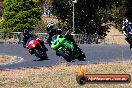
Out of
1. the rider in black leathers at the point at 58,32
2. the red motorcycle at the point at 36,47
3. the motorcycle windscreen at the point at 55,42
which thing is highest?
the rider in black leathers at the point at 58,32

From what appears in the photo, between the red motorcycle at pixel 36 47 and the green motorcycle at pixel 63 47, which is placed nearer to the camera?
the green motorcycle at pixel 63 47

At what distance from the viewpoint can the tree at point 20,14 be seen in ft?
173

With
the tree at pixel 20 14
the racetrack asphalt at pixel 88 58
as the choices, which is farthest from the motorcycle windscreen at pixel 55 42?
the tree at pixel 20 14

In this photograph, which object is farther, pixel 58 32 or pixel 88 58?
pixel 88 58

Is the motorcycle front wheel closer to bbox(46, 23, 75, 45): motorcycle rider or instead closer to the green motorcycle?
the green motorcycle

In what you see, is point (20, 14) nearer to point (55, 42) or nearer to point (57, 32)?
point (57, 32)

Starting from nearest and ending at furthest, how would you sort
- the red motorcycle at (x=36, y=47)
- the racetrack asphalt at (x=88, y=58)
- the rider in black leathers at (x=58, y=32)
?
the racetrack asphalt at (x=88, y=58), the rider in black leathers at (x=58, y=32), the red motorcycle at (x=36, y=47)

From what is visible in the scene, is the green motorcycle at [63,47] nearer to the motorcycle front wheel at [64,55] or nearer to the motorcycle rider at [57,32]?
the motorcycle front wheel at [64,55]

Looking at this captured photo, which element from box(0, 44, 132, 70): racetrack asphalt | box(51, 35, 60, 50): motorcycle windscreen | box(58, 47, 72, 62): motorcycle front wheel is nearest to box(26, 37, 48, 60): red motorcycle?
box(0, 44, 132, 70): racetrack asphalt

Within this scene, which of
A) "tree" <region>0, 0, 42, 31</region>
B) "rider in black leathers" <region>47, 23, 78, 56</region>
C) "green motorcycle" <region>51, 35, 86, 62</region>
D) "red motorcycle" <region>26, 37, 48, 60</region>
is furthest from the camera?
"tree" <region>0, 0, 42, 31</region>

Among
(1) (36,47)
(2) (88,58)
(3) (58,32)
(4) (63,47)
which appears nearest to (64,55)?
(4) (63,47)

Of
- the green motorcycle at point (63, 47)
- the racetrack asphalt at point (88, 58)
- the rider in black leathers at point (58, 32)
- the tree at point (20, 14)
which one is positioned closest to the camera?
the racetrack asphalt at point (88, 58)

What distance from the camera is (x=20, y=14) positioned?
52750 millimetres

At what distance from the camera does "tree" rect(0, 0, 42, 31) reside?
173ft
